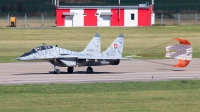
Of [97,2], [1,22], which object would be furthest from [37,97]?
[97,2]

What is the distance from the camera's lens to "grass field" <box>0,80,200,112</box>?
19344 mm

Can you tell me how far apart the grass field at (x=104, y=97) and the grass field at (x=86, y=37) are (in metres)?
20.1

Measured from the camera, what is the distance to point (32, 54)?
103ft

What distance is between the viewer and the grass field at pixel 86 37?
51875 mm

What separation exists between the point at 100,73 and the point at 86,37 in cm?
2973

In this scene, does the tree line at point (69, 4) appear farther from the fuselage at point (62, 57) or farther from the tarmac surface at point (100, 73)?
the fuselage at point (62, 57)

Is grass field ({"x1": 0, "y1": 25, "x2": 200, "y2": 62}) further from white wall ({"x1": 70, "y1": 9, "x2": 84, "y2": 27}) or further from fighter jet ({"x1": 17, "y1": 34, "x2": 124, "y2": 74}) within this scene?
fighter jet ({"x1": 17, "y1": 34, "x2": 124, "y2": 74})

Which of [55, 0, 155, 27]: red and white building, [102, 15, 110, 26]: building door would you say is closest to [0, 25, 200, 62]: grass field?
[55, 0, 155, 27]: red and white building

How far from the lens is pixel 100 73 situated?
3244 cm

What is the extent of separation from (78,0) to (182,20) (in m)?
26.7

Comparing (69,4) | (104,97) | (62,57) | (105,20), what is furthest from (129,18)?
(104,97)

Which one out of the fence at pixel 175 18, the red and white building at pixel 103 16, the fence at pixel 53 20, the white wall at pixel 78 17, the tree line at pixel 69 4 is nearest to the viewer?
the red and white building at pixel 103 16

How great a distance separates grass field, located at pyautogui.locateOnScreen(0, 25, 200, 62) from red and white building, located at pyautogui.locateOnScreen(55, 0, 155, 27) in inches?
245

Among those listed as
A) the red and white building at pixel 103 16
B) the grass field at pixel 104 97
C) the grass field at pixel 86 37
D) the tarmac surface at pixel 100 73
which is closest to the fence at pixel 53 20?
the red and white building at pixel 103 16
